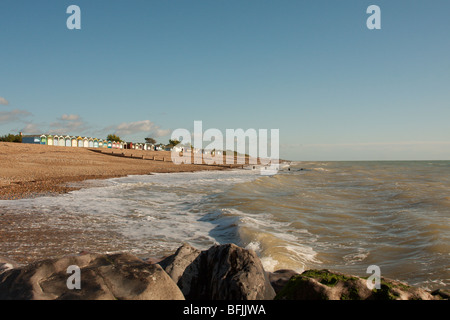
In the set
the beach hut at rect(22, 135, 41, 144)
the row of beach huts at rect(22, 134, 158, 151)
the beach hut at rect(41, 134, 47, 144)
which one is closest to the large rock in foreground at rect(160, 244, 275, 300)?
the beach hut at rect(41, 134, 47, 144)

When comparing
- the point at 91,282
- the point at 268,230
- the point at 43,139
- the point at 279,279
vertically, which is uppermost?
the point at 43,139

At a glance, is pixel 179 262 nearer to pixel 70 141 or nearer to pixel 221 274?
pixel 221 274

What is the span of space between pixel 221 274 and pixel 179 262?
31.6 inches

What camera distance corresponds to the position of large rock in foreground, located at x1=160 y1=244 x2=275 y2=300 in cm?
368

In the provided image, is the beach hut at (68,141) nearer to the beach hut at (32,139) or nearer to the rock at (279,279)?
the beach hut at (32,139)

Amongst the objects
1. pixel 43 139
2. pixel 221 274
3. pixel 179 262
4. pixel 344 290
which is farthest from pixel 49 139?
pixel 344 290

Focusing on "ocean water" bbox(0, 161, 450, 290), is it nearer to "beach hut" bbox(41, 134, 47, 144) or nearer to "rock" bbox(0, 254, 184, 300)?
"rock" bbox(0, 254, 184, 300)

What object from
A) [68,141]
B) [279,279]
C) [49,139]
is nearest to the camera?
[279,279]

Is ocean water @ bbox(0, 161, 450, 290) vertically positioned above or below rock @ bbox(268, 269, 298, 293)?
below

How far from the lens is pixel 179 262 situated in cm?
446

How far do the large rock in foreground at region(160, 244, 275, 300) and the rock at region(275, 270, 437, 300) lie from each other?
36cm

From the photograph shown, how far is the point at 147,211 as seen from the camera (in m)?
13.0
